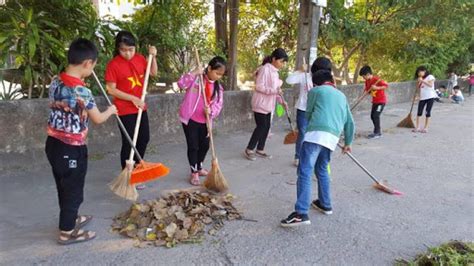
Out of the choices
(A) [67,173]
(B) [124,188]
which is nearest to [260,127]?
(B) [124,188]

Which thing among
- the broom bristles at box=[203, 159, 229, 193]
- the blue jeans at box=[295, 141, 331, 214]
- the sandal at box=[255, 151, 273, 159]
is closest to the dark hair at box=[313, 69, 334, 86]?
the blue jeans at box=[295, 141, 331, 214]

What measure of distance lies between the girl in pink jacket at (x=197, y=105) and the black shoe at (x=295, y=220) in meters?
1.31

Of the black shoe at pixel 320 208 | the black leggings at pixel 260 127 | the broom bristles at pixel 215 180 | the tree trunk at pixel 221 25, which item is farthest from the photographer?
the tree trunk at pixel 221 25

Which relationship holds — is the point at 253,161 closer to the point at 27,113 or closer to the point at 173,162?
the point at 173,162

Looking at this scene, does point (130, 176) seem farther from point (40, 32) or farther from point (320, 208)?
point (40, 32)

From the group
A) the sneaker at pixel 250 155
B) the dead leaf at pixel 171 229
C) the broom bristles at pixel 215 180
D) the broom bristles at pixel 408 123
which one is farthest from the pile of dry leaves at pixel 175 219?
the broom bristles at pixel 408 123

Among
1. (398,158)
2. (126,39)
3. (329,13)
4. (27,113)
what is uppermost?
(329,13)

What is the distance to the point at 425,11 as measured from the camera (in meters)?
8.97

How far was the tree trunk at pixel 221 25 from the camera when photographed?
786 centimetres

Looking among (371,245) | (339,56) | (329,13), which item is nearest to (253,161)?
(371,245)

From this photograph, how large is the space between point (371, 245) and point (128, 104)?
8.40ft

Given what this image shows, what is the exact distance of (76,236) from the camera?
10.1ft

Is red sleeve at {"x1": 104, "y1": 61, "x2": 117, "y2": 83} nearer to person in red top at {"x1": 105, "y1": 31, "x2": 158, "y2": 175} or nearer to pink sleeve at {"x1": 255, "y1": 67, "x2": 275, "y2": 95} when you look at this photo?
person in red top at {"x1": 105, "y1": 31, "x2": 158, "y2": 175}

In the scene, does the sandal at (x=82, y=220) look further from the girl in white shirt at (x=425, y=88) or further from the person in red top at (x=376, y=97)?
the girl in white shirt at (x=425, y=88)
